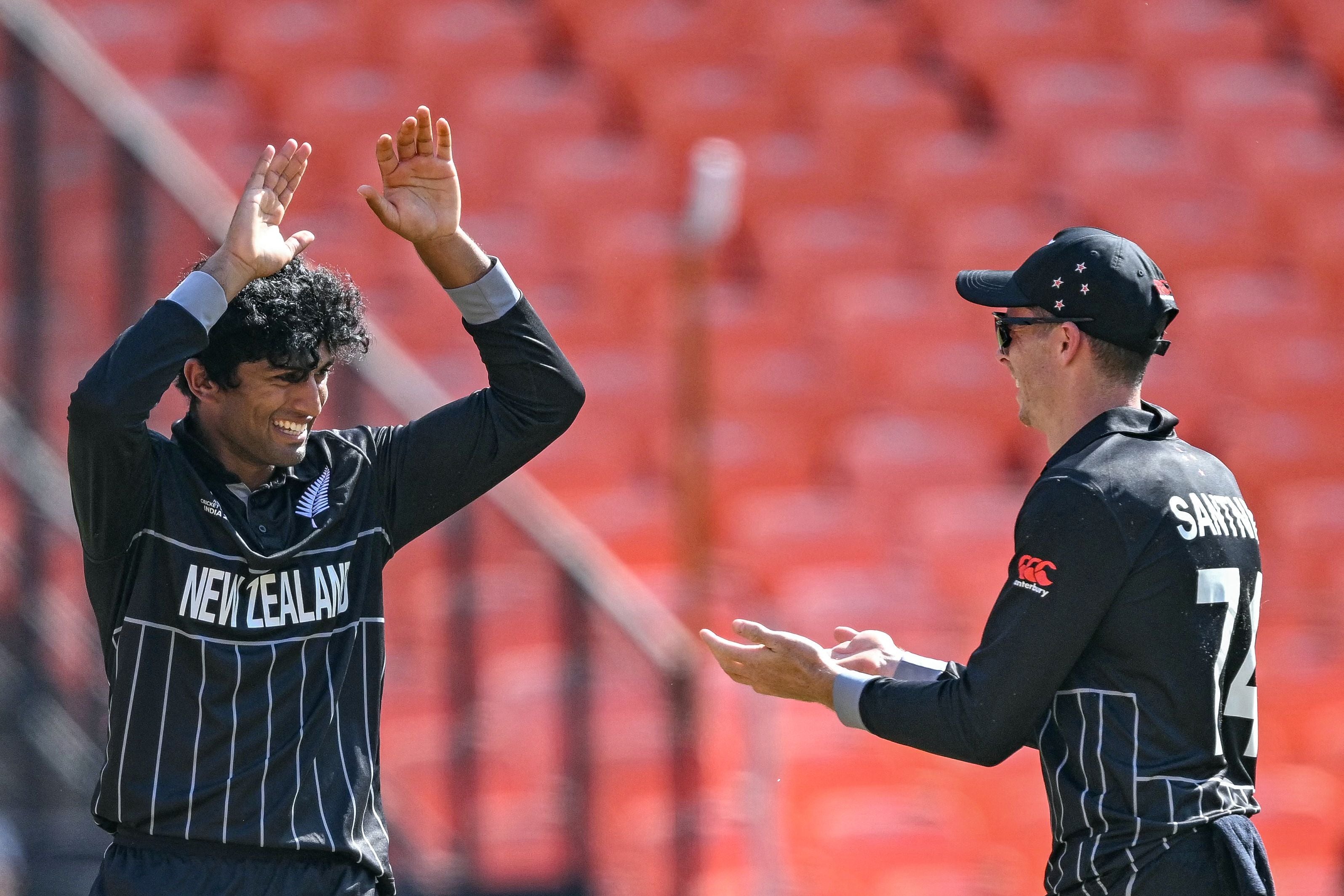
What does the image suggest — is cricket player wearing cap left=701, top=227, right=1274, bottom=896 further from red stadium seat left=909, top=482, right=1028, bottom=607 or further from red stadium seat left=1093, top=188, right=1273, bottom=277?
red stadium seat left=1093, top=188, right=1273, bottom=277

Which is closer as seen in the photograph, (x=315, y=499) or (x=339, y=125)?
(x=315, y=499)

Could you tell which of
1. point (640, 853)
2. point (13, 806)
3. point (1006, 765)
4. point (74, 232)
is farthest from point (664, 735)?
point (74, 232)

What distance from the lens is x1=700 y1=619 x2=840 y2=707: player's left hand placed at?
2492 millimetres

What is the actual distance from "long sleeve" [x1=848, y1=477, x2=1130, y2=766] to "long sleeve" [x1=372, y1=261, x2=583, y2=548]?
0.73 meters

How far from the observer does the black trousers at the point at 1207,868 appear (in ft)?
7.42

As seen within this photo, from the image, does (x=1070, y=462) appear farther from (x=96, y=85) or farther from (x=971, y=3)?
(x=971, y=3)

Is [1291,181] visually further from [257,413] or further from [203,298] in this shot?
[203,298]

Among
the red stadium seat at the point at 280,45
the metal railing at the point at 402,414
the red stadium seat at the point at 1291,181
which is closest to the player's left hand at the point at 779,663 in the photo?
the metal railing at the point at 402,414

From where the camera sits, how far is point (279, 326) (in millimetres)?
2395

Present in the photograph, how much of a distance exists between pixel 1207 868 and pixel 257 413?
1.52 m

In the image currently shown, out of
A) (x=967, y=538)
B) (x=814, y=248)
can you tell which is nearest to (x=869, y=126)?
(x=814, y=248)

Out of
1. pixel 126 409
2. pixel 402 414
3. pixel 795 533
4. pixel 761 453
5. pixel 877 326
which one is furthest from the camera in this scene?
pixel 877 326

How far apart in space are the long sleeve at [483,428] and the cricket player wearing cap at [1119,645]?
1.43 feet

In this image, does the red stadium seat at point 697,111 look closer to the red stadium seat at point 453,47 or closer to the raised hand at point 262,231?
the red stadium seat at point 453,47
